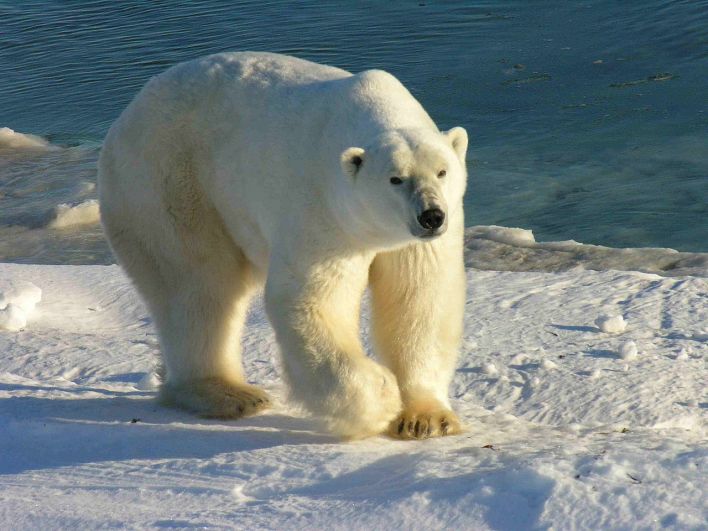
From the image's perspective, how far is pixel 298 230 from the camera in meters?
4.03

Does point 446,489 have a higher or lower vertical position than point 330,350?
lower

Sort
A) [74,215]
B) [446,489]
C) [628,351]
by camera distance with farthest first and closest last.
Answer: [74,215]
[628,351]
[446,489]

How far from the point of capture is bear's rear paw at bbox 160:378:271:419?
4645 millimetres

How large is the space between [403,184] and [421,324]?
29.6 inches

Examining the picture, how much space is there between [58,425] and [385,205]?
60.2 inches

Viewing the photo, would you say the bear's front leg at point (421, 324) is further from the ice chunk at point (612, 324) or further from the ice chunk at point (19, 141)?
the ice chunk at point (19, 141)

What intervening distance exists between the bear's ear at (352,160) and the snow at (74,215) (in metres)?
6.22

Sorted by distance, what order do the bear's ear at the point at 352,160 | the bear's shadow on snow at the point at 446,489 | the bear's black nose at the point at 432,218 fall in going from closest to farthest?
the bear's shadow on snow at the point at 446,489, the bear's black nose at the point at 432,218, the bear's ear at the point at 352,160

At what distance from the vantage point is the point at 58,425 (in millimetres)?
4297

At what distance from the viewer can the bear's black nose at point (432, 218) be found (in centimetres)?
355

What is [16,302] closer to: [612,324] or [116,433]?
[116,433]

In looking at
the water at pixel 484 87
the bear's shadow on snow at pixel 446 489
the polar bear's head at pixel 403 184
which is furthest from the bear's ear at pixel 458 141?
the water at pixel 484 87

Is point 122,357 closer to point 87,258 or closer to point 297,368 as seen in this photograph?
point 297,368

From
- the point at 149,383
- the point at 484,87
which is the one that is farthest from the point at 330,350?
the point at 484,87
